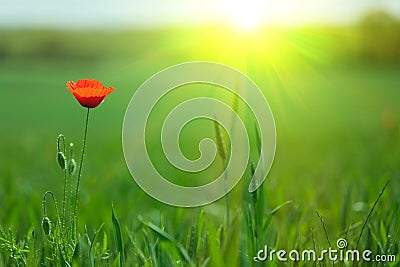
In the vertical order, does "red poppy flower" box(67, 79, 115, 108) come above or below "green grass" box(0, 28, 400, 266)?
above

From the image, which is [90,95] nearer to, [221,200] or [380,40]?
[221,200]

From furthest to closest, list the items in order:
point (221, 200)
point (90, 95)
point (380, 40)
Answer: point (380, 40) → point (221, 200) → point (90, 95)

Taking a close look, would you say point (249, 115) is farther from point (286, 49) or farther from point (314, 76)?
point (286, 49)

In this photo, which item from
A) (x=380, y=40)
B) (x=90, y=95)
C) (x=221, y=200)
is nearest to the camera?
(x=90, y=95)

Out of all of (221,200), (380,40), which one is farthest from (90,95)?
(380,40)

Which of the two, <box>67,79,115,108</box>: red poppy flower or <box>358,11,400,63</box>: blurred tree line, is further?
<box>358,11,400,63</box>: blurred tree line

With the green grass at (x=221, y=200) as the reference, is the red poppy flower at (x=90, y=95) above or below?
above

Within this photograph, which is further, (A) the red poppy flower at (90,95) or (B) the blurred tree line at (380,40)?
(B) the blurred tree line at (380,40)

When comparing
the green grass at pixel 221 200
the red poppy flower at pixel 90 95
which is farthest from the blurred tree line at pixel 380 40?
the red poppy flower at pixel 90 95

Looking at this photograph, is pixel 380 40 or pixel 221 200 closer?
pixel 221 200

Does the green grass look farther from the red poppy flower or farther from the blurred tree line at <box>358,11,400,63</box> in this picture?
the blurred tree line at <box>358,11,400,63</box>

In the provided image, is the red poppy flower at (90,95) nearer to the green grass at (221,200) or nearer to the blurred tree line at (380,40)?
the green grass at (221,200)


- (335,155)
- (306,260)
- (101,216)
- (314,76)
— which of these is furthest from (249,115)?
(314,76)

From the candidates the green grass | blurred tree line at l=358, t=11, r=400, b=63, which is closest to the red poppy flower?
the green grass
